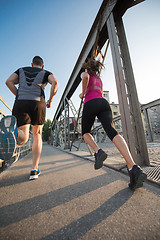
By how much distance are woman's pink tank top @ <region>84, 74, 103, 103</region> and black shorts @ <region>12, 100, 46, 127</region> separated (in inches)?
29.0

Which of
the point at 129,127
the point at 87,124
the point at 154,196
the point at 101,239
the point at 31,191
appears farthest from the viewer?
the point at 129,127

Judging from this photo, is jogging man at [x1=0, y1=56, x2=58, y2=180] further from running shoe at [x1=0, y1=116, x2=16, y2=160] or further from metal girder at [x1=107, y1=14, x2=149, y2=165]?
metal girder at [x1=107, y1=14, x2=149, y2=165]

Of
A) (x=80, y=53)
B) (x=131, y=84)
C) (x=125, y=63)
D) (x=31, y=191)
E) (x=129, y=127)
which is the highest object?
(x=80, y=53)

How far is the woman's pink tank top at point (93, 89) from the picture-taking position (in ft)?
5.29

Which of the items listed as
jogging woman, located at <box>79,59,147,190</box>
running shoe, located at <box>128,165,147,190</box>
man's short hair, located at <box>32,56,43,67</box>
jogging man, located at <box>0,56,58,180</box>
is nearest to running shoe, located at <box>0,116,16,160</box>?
jogging man, located at <box>0,56,58,180</box>

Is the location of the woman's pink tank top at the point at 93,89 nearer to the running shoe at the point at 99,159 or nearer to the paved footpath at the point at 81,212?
the running shoe at the point at 99,159

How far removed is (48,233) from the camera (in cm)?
65

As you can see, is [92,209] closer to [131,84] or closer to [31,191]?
[31,191]

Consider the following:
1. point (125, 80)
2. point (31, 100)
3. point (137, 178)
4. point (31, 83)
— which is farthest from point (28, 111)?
point (125, 80)

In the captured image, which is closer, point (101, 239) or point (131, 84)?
point (101, 239)

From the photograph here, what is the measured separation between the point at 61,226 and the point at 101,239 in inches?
10.4

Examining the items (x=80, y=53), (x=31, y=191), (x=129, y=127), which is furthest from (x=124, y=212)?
(x=80, y=53)

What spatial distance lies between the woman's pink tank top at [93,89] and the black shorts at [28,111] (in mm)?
736

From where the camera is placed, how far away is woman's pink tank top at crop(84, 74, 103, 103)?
63.5 inches
